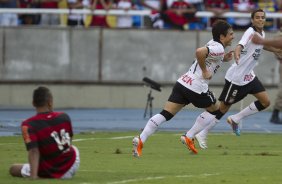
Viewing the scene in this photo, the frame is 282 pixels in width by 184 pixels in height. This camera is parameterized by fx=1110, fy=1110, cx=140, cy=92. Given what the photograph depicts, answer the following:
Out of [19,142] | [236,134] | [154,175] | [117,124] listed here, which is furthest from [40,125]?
[117,124]

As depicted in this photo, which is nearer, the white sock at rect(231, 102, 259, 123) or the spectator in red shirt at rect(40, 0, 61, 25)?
the white sock at rect(231, 102, 259, 123)

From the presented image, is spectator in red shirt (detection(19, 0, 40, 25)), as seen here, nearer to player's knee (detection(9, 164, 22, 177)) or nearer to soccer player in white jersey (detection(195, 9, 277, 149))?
soccer player in white jersey (detection(195, 9, 277, 149))

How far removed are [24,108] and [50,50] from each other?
2.22 m

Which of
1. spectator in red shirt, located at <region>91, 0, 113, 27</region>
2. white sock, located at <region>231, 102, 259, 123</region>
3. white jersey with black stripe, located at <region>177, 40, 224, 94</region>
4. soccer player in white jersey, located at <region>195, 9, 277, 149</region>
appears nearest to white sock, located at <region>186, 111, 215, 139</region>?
white jersey with black stripe, located at <region>177, 40, 224, 94</region>

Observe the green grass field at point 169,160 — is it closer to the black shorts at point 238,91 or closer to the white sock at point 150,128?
the white sock at point 150,128

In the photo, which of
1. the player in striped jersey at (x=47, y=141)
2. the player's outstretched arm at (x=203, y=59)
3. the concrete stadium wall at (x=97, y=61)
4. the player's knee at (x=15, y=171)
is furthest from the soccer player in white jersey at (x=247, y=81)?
the concrete stadium wall at (x=97, y=61)

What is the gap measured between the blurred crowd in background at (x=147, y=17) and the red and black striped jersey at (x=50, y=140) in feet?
61.2

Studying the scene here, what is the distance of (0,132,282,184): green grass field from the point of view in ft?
44.8

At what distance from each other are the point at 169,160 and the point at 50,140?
145 inches

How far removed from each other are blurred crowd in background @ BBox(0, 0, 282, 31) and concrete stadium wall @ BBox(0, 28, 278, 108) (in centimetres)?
29

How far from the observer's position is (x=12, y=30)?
32.1m

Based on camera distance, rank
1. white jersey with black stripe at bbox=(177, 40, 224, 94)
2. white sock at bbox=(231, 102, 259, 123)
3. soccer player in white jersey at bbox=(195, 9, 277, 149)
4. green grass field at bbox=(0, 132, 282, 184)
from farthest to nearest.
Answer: white sock at bbox=(231, 102, 259, 123), soccer player in white jersey at bbox=(195, 9, 277, 149), white jersey with black stripe at bbox=(177, 40, 224, 94), green grass field at bbox=(0, 132, 282, 184)

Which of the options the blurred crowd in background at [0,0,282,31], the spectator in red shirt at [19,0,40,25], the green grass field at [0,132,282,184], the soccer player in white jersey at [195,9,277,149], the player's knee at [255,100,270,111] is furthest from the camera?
the spectator in red shirt at [19,0,40,25]

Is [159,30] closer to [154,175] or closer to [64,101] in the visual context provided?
[64,101]
